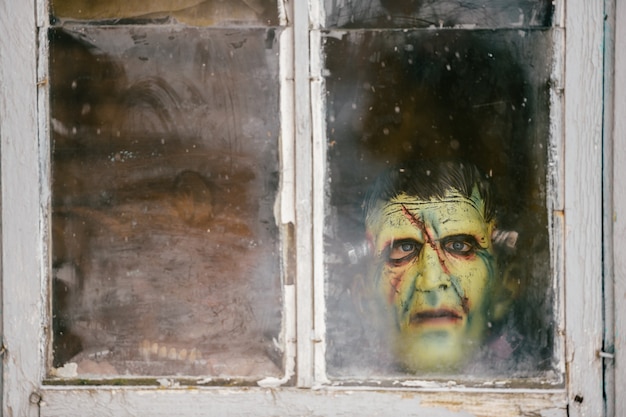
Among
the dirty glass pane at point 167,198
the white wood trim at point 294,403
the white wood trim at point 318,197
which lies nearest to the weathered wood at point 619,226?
the white wood trim at point 294,403

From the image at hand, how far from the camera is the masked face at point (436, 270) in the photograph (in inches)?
90.2

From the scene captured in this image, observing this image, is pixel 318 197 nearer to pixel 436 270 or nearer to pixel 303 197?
pixel 303 197

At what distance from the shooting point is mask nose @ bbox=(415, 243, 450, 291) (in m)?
2.29

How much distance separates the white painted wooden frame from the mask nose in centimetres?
37

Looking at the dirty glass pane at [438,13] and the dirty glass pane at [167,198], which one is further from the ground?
the dirty glass pane at [438,13]

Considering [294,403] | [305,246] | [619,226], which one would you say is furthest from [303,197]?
[619,226]

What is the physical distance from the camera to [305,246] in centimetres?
230

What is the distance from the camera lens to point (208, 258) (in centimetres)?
232

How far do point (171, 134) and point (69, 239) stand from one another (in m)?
0.55

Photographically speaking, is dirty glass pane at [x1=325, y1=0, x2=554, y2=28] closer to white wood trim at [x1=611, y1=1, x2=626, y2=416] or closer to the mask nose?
white wood trim at [x1=611, y1=1, x2=626, y2=416]

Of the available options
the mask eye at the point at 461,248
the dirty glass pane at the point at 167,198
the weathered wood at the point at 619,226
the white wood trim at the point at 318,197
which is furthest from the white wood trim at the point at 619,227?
the dirty glass pane at the point at 167,198

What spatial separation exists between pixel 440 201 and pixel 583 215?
1.70 feet


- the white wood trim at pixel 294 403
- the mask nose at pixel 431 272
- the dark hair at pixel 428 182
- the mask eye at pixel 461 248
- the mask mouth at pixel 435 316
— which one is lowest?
the white wood trim at pixel 294 403

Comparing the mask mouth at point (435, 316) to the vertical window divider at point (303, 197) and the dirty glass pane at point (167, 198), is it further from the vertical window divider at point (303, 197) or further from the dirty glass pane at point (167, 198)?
the dirty glass pane at point (167, 198)
